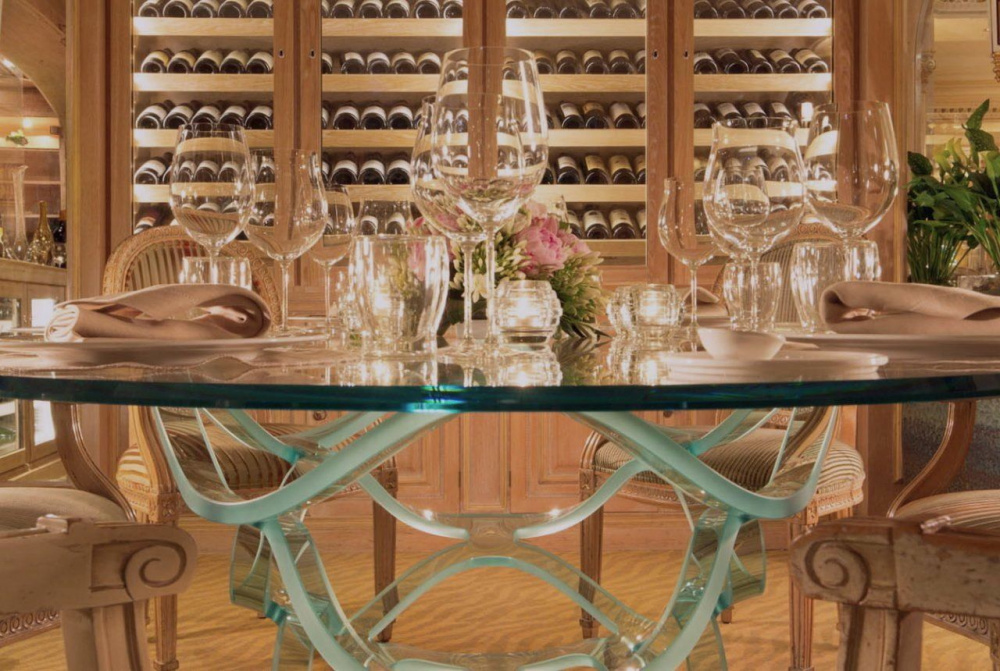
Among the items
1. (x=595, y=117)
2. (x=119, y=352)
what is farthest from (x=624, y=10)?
(x=119, y=352)

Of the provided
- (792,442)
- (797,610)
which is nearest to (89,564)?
(792,442)

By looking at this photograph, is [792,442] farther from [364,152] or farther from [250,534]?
[364,152]

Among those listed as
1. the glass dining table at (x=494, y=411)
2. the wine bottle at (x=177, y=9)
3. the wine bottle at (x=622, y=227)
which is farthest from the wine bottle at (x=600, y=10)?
the glass dining table at (x=494, y=411)

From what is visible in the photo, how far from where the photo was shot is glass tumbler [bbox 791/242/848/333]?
1512 mm

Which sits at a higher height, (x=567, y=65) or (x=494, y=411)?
(x=567, y=65)

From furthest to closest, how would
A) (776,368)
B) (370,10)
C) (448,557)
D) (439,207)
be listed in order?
(370,10), (448,557), (439,207), (776,368)

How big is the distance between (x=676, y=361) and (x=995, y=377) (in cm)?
24

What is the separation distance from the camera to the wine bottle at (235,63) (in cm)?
360

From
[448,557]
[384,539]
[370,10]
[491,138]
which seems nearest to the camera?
[491,138]

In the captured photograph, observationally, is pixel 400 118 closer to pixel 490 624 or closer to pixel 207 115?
pixel 207 115

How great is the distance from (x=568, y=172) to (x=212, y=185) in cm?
245

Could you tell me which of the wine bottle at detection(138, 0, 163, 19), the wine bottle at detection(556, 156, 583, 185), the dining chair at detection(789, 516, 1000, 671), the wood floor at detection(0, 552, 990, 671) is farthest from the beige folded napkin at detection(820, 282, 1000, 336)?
the wine bottle at detection(138, 0, 163, 19)

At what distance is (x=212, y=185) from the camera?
1400 mm

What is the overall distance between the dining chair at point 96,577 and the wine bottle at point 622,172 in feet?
9.78
